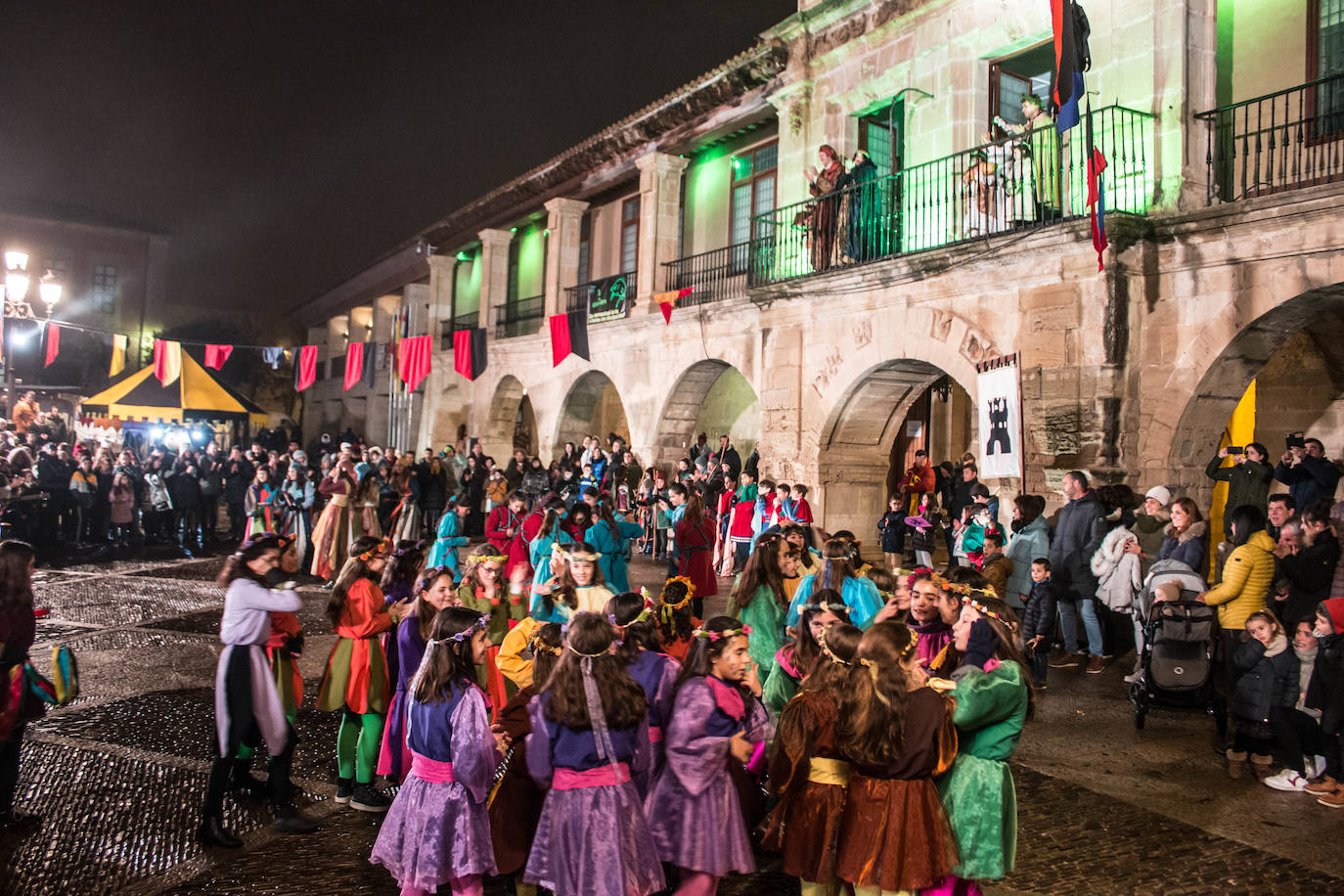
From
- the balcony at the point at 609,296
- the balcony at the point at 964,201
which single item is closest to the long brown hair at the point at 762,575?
the balcony at the point at 964,201

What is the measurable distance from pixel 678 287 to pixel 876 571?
13.2 metres

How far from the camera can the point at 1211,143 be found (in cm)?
1050

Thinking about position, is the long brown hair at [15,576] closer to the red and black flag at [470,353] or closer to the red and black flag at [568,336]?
the red and black flag at [568,336]

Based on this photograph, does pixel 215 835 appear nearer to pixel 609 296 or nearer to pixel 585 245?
pixel 609 296

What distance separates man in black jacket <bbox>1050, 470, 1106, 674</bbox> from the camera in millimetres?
8703

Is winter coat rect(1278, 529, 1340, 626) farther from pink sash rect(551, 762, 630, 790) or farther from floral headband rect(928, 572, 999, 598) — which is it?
pink sash rect(551, 762, 630, 790)

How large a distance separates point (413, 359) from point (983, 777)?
22.8m

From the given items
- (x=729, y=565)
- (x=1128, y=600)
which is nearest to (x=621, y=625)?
(x=1128, y=600)

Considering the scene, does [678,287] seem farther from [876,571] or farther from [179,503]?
[876,571]

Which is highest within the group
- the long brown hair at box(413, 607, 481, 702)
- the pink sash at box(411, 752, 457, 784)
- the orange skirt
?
the long brown hair at box(413, 607, 481, 702)

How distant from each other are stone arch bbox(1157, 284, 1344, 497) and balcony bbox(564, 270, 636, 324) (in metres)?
11.6

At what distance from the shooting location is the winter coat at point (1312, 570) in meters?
6.84

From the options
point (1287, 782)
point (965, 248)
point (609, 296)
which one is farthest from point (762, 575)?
point (609, 296)

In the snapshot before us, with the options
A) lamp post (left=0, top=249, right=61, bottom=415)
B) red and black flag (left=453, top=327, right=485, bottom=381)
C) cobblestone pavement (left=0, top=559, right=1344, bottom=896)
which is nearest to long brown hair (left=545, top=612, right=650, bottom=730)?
cobblestone pavement (left=0, top=559, right=1344, bottom=896)
